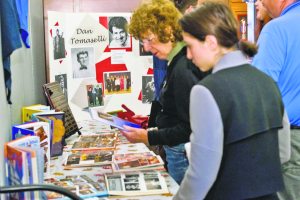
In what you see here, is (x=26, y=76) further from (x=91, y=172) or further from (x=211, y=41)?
(x=211, y=41)

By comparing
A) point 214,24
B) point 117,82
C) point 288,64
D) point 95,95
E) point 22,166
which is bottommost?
→ point 22,166

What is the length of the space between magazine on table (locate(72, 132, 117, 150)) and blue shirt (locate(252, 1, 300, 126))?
3.47 feet

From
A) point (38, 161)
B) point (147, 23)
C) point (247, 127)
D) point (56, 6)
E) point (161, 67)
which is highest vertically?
point (56, 6)

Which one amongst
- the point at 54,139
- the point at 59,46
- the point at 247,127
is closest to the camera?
the point at 247,127

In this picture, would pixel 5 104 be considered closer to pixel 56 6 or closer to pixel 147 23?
pixel 147 23

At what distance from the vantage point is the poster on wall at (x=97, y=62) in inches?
131

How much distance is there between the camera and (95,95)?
352 centimetres

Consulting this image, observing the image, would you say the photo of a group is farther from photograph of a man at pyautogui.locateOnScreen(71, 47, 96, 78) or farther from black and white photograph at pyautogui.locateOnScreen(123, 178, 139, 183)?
black and white photograph at pyautogui.locateOnScreen(123, 178, 139, 183)

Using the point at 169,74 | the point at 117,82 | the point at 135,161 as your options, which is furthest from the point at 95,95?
the point at 169,74

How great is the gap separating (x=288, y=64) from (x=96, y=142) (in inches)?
50.4

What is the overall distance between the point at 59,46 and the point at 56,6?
0.51m

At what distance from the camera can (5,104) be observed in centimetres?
188

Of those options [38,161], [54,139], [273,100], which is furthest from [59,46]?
[273,100]

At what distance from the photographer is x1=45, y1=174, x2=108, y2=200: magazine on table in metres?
1.69
